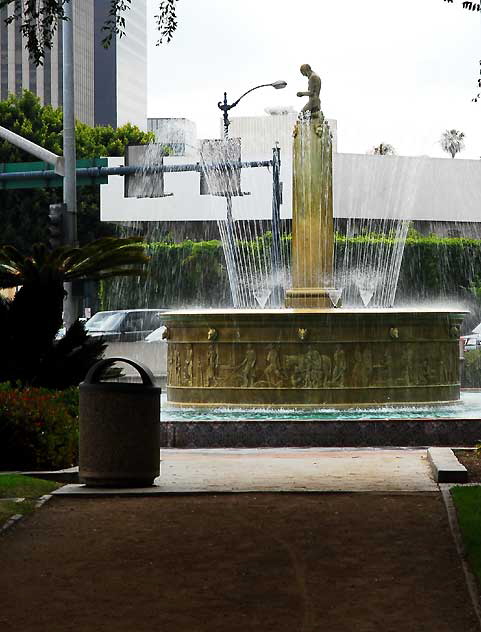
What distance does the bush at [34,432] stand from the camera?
487 inches

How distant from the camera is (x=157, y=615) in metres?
6.64

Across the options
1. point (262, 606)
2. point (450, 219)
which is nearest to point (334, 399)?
point (262, 606)

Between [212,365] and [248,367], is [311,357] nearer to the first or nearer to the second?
[248,367]

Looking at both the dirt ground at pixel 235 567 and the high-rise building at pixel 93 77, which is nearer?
the dirt ground at pixel 235 567

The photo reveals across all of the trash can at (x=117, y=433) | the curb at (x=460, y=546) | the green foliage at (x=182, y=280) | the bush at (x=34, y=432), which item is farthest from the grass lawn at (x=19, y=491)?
the green foliage at (x=182, y=280)

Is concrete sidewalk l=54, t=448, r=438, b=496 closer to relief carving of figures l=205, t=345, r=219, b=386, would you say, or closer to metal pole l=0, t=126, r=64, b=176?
relief carving of figures l=205, t=345, r=219, b=386

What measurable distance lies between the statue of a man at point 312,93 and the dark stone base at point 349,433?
6.33 metres

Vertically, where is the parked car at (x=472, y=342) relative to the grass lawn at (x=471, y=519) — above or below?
above

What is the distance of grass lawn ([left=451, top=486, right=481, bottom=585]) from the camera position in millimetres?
7823

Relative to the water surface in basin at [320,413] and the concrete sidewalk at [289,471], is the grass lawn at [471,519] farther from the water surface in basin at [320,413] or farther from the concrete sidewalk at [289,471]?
the water surface in basin at [320,413]

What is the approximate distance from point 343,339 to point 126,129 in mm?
51124

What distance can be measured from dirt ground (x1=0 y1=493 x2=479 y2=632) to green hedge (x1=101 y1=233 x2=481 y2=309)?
150 ft

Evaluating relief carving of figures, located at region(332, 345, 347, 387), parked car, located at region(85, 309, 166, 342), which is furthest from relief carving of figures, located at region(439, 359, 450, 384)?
parked car, located at region(85, 309, 166, 342)

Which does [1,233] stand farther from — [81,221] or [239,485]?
[239,485]
